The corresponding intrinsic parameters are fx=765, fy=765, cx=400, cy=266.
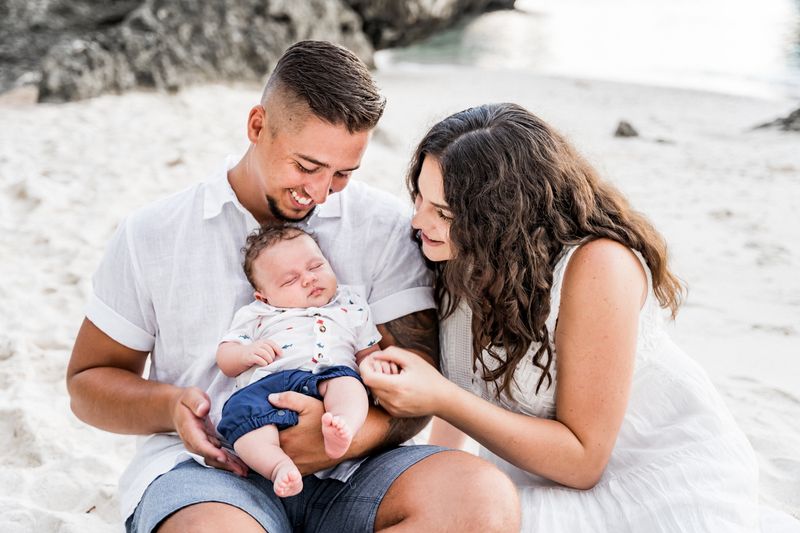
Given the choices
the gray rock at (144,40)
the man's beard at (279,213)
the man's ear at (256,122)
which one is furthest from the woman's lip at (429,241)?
the gray rock at (144,40)

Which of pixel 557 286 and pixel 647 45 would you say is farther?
pixel 647 45

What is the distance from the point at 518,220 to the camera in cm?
231

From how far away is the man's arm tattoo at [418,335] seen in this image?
2578 millimetres

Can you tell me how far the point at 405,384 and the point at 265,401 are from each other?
15.8 inches

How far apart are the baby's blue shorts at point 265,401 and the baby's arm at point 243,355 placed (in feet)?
0.20

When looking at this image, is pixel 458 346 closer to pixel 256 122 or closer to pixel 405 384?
pixel 405 384

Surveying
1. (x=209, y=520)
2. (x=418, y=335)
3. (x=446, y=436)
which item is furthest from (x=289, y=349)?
(x=446, y=436)

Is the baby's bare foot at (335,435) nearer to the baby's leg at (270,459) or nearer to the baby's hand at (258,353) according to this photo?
the baby's leg at (270,459)

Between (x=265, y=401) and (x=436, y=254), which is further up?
(x=436, y=254)

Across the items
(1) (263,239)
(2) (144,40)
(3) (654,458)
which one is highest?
(1) (263,239)

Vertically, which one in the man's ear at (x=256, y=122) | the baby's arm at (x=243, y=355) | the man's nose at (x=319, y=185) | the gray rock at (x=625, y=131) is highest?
the man's ear at (x=256, y=122)

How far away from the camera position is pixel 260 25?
11070 mm

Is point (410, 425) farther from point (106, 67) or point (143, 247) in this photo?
point (106, 67)

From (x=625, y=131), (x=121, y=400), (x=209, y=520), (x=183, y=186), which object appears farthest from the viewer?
(x=625, y=131)
